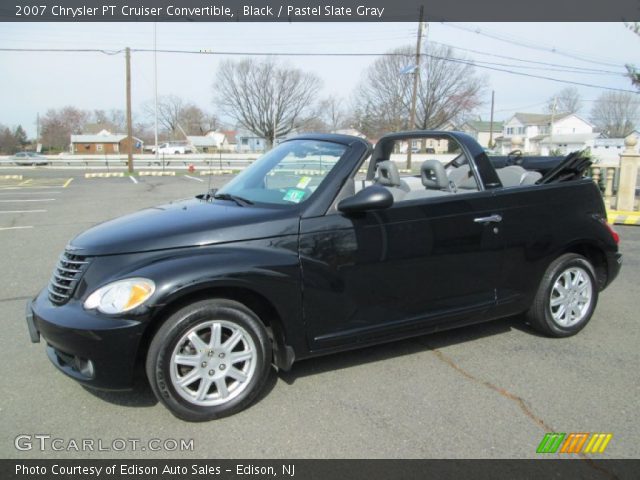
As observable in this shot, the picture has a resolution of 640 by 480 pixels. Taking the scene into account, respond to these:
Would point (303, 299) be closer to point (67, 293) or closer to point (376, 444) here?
point (376, 444)

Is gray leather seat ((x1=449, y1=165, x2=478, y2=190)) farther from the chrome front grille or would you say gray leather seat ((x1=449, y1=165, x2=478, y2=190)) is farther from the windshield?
the chrome front grille

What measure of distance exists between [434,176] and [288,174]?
1283 millimetres

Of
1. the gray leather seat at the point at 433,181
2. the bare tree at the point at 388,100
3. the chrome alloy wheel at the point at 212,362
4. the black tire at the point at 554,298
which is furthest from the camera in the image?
the bare tree at the point at 388,100

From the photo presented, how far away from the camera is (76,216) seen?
37.2 feet

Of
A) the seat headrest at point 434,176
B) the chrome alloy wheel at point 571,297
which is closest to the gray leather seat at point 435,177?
the seat headrest at point 434,176

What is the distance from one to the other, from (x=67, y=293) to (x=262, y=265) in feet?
3.89

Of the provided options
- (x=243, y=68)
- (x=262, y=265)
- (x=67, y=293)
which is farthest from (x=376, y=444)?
(x=243, y=68)

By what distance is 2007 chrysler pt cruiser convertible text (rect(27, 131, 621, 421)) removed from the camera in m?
2.83

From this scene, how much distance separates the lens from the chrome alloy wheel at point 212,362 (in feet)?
9.50

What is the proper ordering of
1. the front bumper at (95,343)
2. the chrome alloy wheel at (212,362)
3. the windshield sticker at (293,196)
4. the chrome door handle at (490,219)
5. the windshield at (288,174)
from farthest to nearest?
the chrome door handle at (490,219) → the windshield at (288,174) → the windshield sticker at (293,196) → the chrome alloy wheel at (212,362) → the front bumper at (95,343)

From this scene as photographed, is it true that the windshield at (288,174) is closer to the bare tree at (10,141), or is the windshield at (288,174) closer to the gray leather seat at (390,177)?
the gray leather seat at (390,177)

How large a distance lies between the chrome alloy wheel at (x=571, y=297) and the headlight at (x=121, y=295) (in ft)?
10.6

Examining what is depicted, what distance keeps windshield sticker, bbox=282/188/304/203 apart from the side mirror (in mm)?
297

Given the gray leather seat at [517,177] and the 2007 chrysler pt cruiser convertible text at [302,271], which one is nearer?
the 2007 chrysler pt cruiser convertible text at [302,271]
